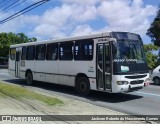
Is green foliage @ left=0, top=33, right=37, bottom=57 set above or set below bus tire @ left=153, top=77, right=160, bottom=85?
above

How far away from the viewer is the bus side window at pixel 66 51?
53.4 feet

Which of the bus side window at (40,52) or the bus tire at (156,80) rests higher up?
the bus side window at (40,52)

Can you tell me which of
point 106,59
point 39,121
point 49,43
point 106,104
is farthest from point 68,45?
point 39,121

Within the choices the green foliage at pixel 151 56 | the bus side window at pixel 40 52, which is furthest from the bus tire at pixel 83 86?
the green foliage at pixel 151 56

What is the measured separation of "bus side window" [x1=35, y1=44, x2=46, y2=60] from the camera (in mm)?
18944

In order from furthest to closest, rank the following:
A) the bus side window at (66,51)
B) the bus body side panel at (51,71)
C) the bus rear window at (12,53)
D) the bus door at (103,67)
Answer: the bus rear window at (12,53) < the bus body side panel at (51,71) < the bus side window at (66,51) < the bus door at (103,67)

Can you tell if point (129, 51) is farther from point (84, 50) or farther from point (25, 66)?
point (25, 66)

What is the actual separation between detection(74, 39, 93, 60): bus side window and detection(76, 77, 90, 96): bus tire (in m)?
1.05

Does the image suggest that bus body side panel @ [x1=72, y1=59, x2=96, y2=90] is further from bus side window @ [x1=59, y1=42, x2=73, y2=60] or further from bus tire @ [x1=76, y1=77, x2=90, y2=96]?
bus side window @ [x1=59, y1=42, x2=73, y2=60]

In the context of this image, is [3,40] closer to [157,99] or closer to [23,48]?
[23,48]

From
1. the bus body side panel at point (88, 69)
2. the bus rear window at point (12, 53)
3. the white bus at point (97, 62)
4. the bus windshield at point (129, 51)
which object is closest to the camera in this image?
the white bus at point (97, 62)

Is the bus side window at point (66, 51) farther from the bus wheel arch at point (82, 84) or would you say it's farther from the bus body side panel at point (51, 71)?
the bus wheel arch at point (82, 84)

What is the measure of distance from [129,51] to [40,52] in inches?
281

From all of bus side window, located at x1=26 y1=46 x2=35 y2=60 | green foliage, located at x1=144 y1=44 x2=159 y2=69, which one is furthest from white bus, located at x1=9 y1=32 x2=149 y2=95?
green foliage, located at x1=144 y1=44 x2=159 y2=69
